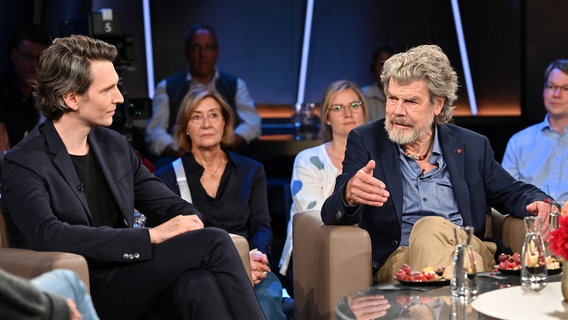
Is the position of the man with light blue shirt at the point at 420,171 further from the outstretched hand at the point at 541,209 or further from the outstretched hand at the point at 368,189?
the outstretched hand at the point at 368,189

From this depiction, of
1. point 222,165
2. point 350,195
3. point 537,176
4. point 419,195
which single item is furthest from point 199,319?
point 537,176

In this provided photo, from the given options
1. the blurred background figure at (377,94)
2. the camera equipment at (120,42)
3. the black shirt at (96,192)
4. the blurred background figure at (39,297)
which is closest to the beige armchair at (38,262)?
the black shirt at (96,192)

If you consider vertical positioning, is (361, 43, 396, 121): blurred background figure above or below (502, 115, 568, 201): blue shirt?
above

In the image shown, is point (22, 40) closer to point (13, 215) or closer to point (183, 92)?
point (183, 92)

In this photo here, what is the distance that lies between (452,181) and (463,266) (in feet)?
3.52

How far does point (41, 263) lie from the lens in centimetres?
285

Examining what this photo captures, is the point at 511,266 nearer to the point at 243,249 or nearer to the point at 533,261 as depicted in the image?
the point at 533,261

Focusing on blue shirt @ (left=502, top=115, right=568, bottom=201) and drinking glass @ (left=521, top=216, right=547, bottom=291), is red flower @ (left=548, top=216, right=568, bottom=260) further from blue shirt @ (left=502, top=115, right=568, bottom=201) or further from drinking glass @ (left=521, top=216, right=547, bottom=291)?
blue shirt @ (left=502, top=115, right=568, bottom=201)

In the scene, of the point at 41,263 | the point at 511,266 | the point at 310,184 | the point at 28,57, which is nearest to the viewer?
the point at 41,263

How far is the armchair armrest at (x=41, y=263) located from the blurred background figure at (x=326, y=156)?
64.1 inches

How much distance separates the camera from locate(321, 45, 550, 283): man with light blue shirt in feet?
11.6

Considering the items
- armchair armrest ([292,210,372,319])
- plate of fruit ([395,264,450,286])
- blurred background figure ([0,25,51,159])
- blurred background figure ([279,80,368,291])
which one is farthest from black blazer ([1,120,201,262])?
blurred background figure ([0,25,51,159])

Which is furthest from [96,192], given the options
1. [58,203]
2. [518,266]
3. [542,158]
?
[542,158]

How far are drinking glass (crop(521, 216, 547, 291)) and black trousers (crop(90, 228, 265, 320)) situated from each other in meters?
0.86
